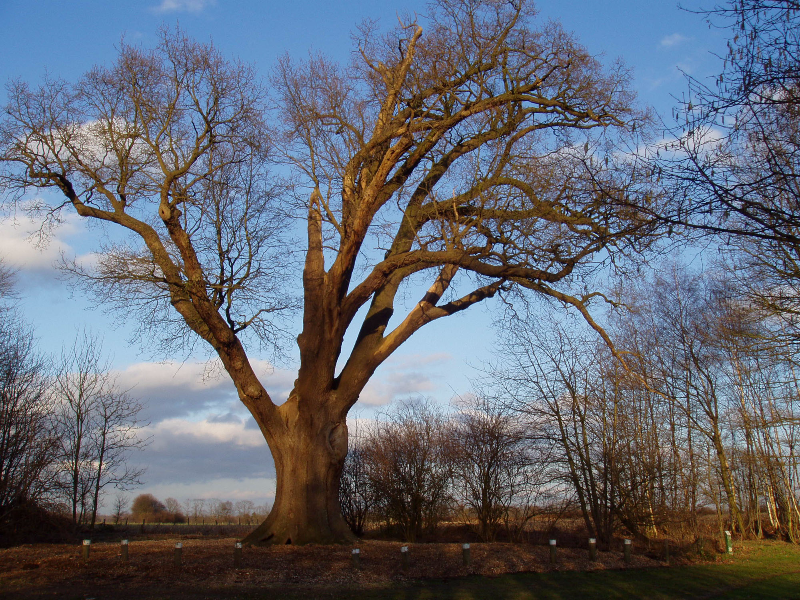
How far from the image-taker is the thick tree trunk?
37.0 ft

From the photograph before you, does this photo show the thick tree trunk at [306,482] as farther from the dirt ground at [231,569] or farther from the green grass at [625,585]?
the green grass at [625,585]

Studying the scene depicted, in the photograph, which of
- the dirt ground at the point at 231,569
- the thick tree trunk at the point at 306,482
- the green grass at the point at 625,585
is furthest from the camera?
the thick tree trunk at the point at 306,482

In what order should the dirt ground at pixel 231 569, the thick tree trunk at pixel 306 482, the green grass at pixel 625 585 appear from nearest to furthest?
the dirt ground at pixel 231 569 < the green grass at pixel 625 585 < the thick tree trunk at pixel 306 482

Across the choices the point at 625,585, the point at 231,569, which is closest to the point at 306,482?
the point at 231,569

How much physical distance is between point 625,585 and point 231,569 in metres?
6.23

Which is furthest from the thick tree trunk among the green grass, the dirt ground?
the green grass

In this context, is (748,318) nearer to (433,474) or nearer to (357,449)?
(433,474)

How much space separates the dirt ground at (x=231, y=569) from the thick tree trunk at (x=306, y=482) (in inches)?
22.9

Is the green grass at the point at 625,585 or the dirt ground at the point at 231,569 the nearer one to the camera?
the dirt ground at the point at 231,569

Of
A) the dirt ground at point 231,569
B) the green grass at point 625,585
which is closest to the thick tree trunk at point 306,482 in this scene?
the dirt ground at point 231,569

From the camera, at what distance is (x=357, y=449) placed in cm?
1827

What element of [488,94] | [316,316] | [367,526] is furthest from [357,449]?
[488,94]

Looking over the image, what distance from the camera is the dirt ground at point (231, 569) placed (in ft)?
24.7

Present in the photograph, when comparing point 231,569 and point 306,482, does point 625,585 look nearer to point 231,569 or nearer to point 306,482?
point 306,482
